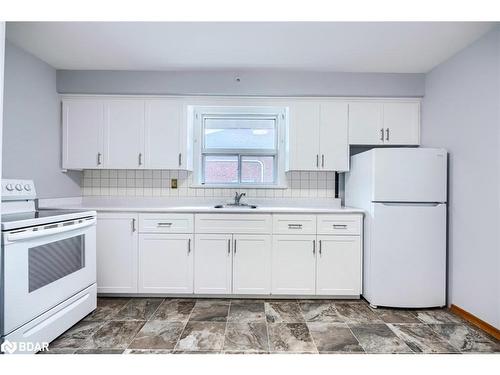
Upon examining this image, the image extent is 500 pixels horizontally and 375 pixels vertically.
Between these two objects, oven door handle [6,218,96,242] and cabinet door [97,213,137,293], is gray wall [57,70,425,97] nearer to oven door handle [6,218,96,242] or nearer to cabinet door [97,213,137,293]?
cabinet door [97,213,137,293]

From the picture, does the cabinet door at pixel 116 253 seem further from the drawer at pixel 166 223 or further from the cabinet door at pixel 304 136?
the cabinet door at pixel 304 136

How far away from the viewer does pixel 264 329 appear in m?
2.07

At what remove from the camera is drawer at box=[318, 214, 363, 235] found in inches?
104

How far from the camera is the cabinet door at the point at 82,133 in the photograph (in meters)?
2.88

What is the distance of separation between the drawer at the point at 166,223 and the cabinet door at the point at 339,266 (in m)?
1.31

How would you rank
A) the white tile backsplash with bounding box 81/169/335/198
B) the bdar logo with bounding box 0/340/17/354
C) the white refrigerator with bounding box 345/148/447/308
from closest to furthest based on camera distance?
the bdar logo with bounding box 0/340/17/354 < the white refrigerator with bounding box 345/148/447/308 < the white tile backsplash with bounding box 81/169/335/198

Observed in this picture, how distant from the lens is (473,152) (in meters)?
2.24

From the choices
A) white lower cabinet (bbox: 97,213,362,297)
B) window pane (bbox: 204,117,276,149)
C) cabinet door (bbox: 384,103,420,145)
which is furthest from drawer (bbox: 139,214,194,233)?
cabinet door (bbox: 384,103,420,145)

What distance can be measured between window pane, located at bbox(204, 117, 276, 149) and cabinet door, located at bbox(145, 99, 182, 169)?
486 mm

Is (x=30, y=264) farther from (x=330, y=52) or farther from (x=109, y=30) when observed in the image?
(x=330, y=52)

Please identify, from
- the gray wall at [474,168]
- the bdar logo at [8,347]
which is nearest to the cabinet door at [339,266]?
the gray wall at [474,168]

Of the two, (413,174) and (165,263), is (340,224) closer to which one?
(413,174)

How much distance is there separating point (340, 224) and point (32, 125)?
3.13 meters
